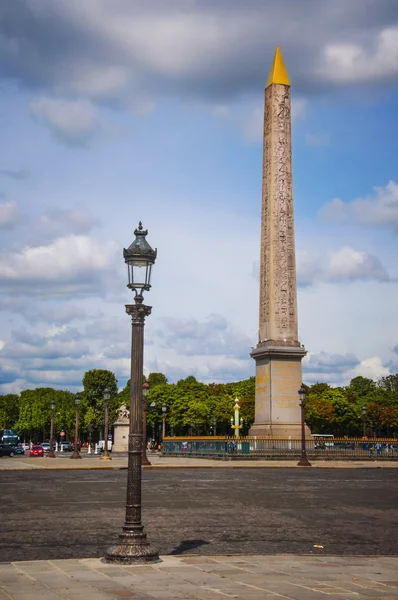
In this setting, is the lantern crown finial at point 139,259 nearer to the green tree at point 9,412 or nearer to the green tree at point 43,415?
the green tree at point 43,415

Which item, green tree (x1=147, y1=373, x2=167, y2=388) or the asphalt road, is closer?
the asphalt road

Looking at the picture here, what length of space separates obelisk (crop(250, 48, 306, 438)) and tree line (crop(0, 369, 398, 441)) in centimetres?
5301

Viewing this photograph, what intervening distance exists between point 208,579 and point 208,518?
24.1ft

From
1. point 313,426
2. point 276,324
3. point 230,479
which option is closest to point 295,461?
point 276,324

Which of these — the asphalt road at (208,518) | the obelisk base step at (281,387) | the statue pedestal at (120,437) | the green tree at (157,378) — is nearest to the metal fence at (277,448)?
the obelisk base step at (281,387)

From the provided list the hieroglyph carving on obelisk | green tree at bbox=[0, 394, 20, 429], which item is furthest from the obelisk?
green tree at bbox=[0, 394, 20, 429]

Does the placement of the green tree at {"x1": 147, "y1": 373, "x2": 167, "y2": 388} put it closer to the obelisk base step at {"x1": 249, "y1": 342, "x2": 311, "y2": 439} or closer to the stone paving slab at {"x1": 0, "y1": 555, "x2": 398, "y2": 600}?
the obelisk base step at {"x1": 249, "y1": 342, "x2": 311, "y2": 439}

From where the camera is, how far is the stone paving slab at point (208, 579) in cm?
809

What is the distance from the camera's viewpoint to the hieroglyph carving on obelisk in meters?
51.0

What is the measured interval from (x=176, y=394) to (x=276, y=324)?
7057cm

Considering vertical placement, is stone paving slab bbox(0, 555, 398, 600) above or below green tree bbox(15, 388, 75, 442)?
below

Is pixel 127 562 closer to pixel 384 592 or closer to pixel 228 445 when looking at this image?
pixel 384 592

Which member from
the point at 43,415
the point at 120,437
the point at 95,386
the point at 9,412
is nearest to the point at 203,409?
the point at 120,437

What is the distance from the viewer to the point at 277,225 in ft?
169
